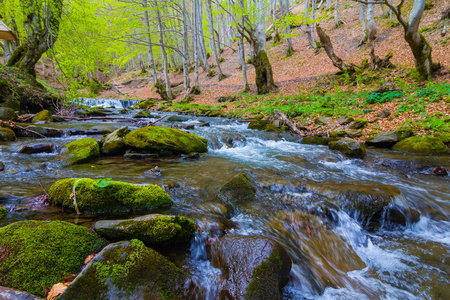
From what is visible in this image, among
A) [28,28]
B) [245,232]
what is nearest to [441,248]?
[245,232]

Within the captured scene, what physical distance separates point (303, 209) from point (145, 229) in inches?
104

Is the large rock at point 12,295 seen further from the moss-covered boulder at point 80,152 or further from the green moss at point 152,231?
the moss-covered boulder at point 80,152

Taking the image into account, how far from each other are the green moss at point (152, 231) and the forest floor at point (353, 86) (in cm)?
836

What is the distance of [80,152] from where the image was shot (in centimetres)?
534

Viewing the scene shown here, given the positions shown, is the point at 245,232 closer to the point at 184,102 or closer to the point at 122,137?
the point at 122,137

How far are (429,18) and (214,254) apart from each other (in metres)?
22.8

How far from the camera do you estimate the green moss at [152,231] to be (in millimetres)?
2270

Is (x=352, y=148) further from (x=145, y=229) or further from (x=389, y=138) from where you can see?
(x=145, y=229)

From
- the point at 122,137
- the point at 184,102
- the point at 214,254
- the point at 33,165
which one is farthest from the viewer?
the point at 184,102

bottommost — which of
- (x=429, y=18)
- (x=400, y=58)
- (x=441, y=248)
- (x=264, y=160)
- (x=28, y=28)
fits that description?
(x=441, y=248)

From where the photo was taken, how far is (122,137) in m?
6.29

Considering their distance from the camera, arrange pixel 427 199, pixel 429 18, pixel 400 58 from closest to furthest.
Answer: pixel 427 199 < pixel 400 58 < pixel 429 18

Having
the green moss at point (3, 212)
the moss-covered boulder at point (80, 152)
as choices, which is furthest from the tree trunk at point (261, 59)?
the green moss at point (3, 212)

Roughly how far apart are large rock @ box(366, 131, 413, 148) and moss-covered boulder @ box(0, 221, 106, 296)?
8264 millimetres
